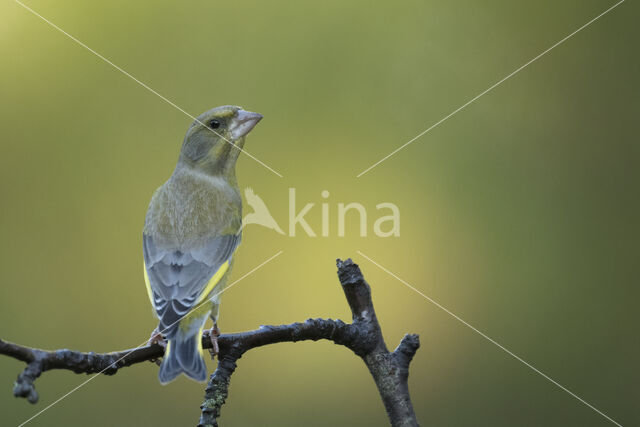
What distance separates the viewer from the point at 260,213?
13.3 ft

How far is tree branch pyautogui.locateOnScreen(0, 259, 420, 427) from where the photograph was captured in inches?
65.2

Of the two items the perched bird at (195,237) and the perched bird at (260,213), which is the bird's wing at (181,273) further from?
the perched bird at (260,213)

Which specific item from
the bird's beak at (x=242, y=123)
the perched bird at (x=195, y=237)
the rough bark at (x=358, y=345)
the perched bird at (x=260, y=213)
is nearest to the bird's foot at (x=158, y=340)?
the perched bird at (x=195, y=237)

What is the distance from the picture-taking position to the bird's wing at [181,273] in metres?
2.39

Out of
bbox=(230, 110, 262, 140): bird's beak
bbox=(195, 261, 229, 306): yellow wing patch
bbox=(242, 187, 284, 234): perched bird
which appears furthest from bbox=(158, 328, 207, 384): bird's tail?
bbox=(242, 187, 284, 234): perched bird

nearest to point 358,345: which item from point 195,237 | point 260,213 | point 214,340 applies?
point 214,340

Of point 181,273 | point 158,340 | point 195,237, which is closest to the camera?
point 158,340

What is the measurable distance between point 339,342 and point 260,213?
2.13 meters

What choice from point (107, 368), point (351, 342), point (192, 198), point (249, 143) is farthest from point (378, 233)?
point (107, 368)

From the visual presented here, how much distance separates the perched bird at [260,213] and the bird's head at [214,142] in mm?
576

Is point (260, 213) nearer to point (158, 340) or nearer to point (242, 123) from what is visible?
point (242, 123)

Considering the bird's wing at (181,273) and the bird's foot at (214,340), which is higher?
the bird's wing at (181,273)
